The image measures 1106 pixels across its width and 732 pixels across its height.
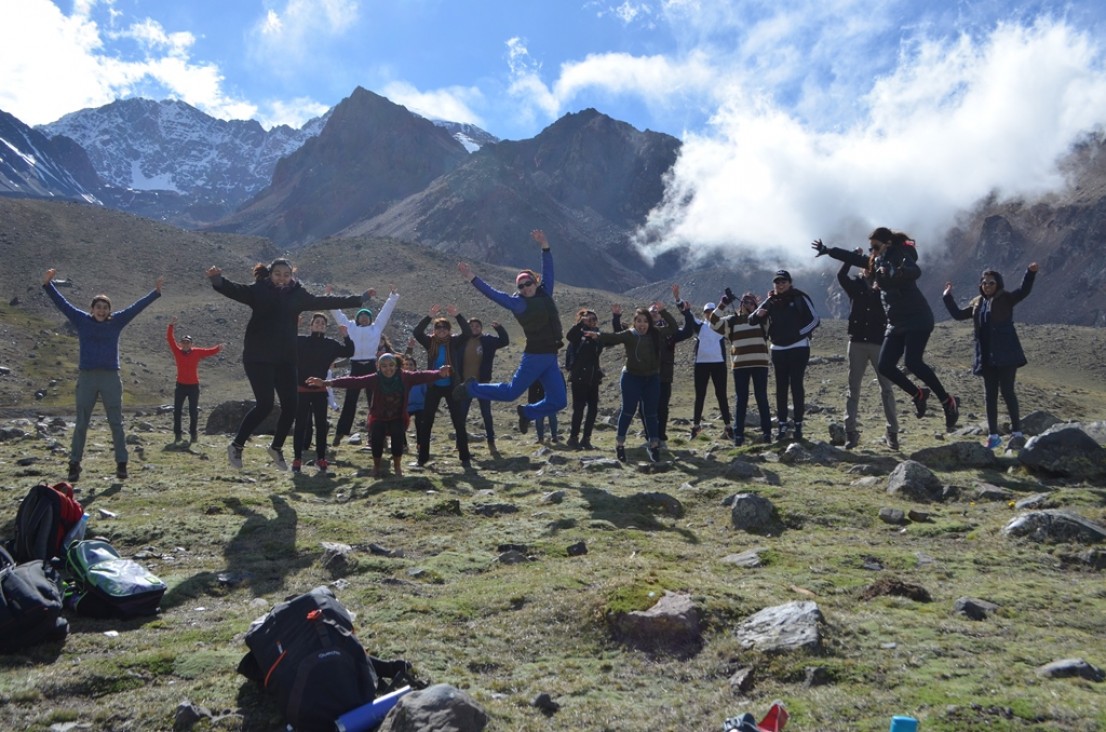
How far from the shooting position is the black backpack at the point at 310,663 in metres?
4.79

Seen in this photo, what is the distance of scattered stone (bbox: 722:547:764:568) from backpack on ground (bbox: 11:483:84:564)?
6267mm

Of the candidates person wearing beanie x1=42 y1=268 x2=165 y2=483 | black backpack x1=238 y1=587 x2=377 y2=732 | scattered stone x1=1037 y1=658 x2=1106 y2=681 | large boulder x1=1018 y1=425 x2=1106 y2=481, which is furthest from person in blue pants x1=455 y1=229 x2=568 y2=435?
scattered stone x1=1037 y1=658 x2=1106 y2=681

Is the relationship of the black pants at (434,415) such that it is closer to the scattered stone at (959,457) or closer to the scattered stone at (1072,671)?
→ the scattered stone at (959,457)

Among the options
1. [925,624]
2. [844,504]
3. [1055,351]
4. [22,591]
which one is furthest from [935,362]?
[22,591]

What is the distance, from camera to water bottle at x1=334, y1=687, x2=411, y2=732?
15.5 feet

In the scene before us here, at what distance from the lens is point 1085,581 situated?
7.27m

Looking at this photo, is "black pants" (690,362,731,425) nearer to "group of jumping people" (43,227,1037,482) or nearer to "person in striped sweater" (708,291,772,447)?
"group of jumping people" (43,227,1037,482)

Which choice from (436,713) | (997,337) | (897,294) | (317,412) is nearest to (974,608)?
(436,713)

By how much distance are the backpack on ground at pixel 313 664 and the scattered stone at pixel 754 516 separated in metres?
5.39

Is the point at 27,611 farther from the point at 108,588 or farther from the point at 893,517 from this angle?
the point at 893,517

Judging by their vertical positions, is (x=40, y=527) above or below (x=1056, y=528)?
above

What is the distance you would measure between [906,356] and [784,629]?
28.7 feet

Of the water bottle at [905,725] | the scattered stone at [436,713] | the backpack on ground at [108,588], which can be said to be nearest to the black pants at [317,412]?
the backpack on ground at [108,588]

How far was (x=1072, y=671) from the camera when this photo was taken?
16.8 feet
